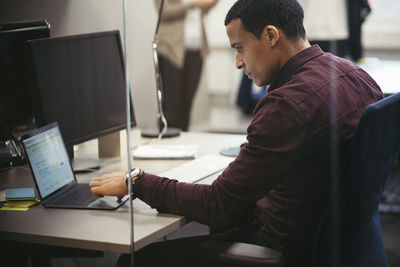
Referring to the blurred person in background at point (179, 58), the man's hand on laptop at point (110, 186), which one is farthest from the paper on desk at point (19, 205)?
the blurred person in background at point (179, 58)

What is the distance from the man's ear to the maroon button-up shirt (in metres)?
0.06

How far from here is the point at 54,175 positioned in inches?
61.6

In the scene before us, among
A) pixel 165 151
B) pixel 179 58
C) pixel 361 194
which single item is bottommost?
pixel 165 151

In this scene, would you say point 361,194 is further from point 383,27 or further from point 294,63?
point 383,27

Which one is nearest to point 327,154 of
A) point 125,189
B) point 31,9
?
point 125,189

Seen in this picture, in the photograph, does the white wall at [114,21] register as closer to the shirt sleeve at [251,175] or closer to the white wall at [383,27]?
the shirt sleeve at [251,175]

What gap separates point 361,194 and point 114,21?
1.58 m

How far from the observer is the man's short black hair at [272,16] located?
1.42 metres

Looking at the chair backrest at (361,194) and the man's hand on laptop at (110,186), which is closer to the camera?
the chair backrest at (361,194)

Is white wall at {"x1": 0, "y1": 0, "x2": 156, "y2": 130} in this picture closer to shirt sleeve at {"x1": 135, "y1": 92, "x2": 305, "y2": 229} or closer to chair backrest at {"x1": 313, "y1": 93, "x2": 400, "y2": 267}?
shirt sleeve at {"x1": 135, "y1": 92, "x2": 305, "y2": 229}

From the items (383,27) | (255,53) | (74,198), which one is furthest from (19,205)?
(383,27)

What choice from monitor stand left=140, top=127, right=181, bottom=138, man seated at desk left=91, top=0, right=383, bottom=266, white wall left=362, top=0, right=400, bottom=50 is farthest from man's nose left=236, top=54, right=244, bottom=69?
white wall left=362, top=0, right=400, bottom=50

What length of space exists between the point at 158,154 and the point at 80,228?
74 cm

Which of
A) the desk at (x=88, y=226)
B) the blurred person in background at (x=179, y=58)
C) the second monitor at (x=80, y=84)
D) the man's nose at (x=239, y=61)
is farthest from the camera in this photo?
the blurred person in background at (x=179, y=58)
